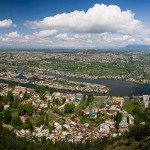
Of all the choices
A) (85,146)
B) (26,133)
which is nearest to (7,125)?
(26,133)

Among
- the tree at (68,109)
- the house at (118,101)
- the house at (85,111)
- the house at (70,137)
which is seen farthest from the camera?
the house at (118,101)

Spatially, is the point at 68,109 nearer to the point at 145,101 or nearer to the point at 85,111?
the point at 85,111

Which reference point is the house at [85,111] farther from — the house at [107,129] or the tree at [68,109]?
the house at [107,129]

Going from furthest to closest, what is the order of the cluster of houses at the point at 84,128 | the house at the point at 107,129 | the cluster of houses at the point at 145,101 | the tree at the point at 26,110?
1. the cluster of houses at the point at 145,101
2. the tree at the point at 26,110
3. the house at the point at 107,129
4. the cluster of houses at the point at 84,128

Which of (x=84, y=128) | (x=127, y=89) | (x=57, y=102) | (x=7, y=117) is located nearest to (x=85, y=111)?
(x=57, y=102)

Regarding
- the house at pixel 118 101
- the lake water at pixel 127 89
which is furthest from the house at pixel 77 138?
the lake water at pixel 127 89

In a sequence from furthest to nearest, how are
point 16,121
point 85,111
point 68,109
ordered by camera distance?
point 85,111 → point 68,109 → point 16,121

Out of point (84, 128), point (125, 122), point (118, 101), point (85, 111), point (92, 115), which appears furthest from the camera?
point (118, 101)

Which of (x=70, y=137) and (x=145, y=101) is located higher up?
(x=145, y=101)

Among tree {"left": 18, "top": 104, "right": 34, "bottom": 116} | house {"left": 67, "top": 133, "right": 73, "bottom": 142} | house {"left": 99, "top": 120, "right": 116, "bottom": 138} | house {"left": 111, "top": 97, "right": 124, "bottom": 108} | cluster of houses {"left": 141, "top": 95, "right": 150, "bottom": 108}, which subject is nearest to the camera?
house {"left": 67, "top": 133, "right": 73, "bottom": 142}

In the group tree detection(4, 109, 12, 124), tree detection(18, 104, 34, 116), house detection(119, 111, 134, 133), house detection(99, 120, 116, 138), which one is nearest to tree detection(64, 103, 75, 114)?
tree detection(18, 104, 34, 116)

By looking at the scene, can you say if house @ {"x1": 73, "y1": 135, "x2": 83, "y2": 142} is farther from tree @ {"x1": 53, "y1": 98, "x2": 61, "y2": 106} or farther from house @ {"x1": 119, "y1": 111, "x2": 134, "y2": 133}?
tree @ {"x1": 53, "y1": 98, "x2": 61, "y2": 106}

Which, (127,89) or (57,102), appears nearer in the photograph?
(57,102)

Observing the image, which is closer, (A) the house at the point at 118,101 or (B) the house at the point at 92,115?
(B) the house at the point at 92,115
